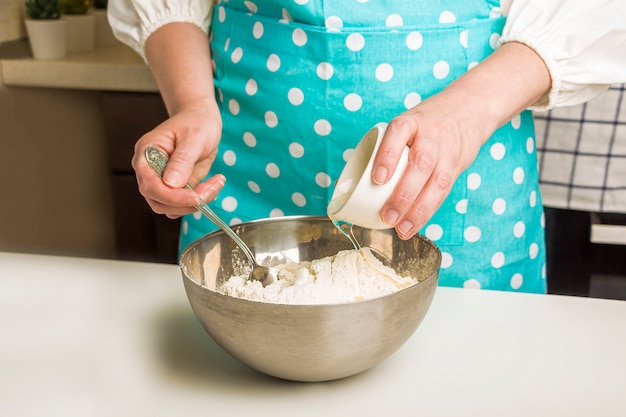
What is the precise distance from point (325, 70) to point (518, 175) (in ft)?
1.02

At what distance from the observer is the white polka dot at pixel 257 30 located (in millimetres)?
955

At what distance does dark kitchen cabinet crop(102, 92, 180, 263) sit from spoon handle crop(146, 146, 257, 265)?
3.35 feet

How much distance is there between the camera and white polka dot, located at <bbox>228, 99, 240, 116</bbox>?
1.01 meters

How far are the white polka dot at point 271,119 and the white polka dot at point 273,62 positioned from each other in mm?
58

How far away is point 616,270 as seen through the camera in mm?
1576

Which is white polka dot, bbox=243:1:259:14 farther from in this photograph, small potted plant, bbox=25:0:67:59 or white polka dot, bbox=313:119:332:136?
small potted plant, bbox=25:0:67:59

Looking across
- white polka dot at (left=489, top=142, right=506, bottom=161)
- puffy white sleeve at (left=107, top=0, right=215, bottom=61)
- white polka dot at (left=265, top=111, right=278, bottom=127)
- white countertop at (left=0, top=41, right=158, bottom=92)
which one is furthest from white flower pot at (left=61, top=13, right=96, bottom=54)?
white polka dot at (left=489, top=142, right=506, bottom=161)

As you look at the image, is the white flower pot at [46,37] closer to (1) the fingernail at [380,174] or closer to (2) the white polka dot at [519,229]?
(2) the white polka dot at [519,229]

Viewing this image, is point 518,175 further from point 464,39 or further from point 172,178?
point 172,178

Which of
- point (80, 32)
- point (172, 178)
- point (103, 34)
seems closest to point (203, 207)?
point (172, 178)

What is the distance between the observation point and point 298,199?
99cm

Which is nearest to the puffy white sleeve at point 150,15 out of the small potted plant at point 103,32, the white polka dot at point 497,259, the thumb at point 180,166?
the thumb at point 180,166

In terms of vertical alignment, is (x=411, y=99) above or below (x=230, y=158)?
above

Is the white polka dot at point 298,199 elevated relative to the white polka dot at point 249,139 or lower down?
lower down
